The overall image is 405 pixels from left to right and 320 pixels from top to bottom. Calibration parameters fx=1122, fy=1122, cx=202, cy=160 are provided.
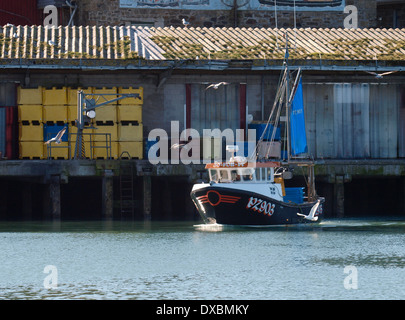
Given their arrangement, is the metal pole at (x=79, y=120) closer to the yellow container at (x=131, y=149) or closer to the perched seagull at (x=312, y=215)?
the yellow container at (x=131, y=149)

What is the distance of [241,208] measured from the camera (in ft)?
138

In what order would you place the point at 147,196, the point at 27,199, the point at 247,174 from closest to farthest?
the point at 247,174 → the point at 147,196 → the point at 27,199

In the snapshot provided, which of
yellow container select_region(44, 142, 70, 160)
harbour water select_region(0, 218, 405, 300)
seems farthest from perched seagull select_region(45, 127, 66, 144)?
harbour water select_region(0, 218, 405, 300)

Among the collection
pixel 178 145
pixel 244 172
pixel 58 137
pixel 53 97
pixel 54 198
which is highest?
pixel 53 97

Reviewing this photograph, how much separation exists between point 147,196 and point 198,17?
1623cm

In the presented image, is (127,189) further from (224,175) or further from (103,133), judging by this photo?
(224,175)

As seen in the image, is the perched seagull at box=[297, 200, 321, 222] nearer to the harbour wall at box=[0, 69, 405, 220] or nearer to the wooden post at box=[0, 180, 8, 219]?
the harbour wall at box=[0, 69, 405, 220]

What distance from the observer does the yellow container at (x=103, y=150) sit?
48406 mm

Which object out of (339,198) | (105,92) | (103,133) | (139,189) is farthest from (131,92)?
(339,198)

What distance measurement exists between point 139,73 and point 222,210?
33.5 feet

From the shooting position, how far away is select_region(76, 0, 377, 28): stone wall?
194ft

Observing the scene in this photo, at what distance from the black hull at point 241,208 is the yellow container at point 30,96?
945 cm

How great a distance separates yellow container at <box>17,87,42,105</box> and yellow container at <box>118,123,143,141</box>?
371 centimetres

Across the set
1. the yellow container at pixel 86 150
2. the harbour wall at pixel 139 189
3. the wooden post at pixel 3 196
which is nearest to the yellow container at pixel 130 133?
the yellow container at pixel 86 150
